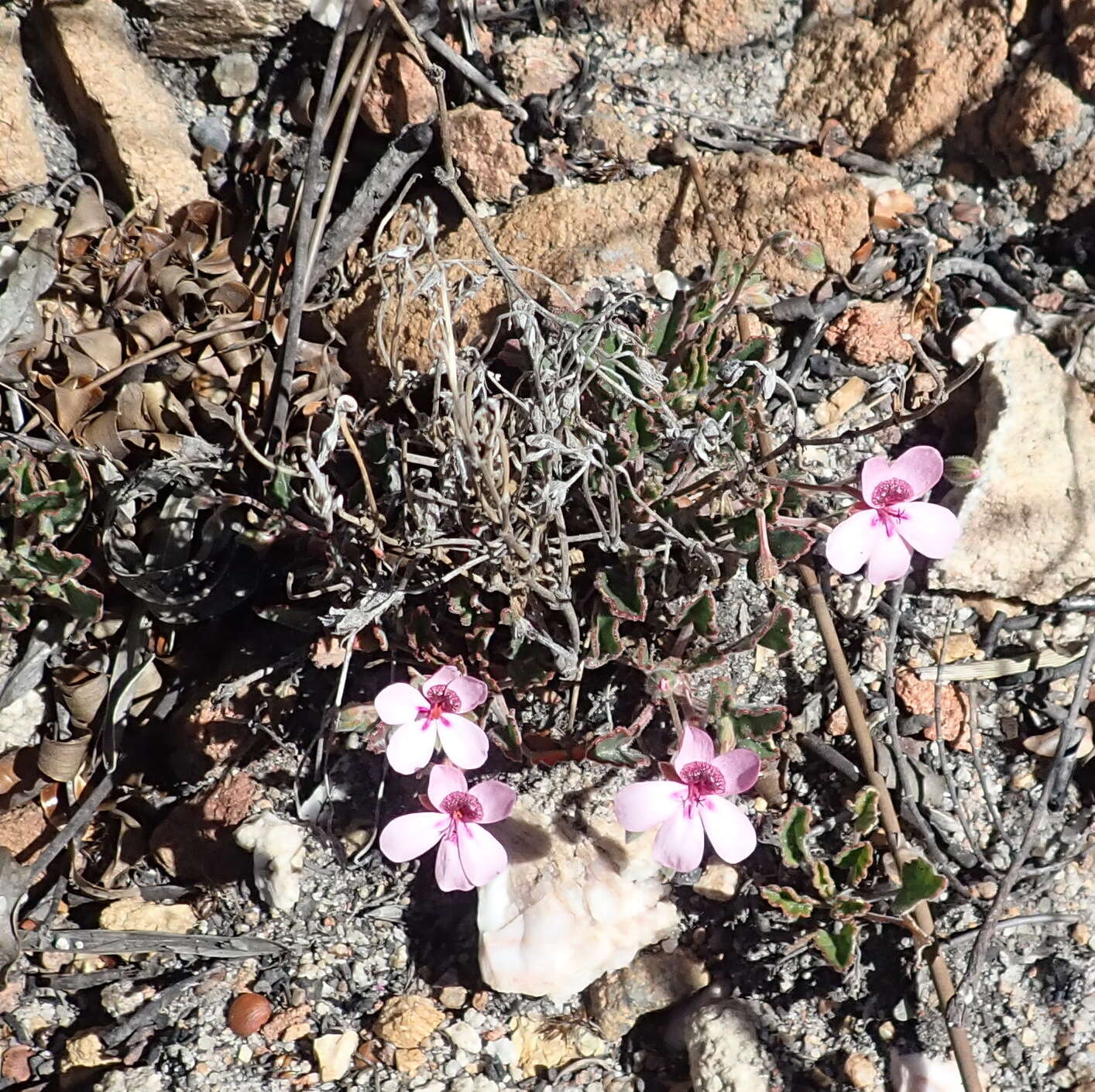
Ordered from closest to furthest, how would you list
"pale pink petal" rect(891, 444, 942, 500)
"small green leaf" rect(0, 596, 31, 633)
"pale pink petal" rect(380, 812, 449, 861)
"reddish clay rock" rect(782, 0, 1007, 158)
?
"pale pink petal" rect(891, 444, 942, 500)
"pale pink petal" rect(380, 812, 449, 861)
"small green leaf" rect(0, 596, 31, 633)
"reddish clay rock" rect(782, 0, 1007, 158)

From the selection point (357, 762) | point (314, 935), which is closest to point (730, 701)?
point (357, 762)

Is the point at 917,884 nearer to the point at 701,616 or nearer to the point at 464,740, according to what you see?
the point at 701,616

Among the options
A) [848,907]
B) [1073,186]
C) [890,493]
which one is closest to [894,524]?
[890,493]

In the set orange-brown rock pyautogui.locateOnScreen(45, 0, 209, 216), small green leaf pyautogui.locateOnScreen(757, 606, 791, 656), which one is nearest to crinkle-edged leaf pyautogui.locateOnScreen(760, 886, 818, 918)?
small green leaf pyautogui.locateOnScreen(757, 606, 791, 656)

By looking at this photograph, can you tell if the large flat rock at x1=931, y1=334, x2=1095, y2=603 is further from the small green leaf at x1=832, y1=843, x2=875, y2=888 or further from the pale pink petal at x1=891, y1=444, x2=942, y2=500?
the small green leaf at x1=832, y1=843, x2=875, y2=888

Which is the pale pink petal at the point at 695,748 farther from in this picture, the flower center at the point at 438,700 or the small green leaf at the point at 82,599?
the small green leaf at the point at 82,599

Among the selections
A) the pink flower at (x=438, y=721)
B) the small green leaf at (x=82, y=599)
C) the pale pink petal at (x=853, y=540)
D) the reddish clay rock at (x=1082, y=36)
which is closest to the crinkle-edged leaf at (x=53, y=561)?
the small green leaf at (x=82, y=599)
